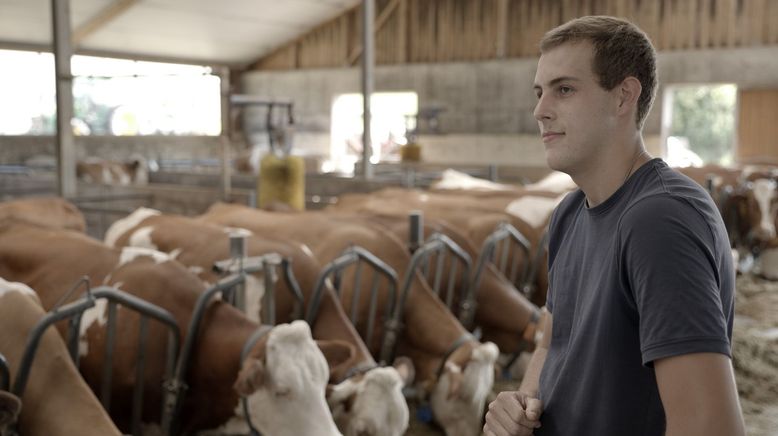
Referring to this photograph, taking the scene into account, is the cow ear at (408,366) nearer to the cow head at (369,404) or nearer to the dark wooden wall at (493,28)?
the cow head at (369,404)

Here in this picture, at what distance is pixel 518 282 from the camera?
629 centimetres

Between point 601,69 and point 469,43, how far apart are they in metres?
17.7

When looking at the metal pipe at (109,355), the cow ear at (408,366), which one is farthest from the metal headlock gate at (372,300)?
the metal pipe at (109,355)

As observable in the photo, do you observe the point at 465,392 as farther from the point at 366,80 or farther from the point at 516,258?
the point at 366,80

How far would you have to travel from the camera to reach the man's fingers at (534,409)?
1.51m

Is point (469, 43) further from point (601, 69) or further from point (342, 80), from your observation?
point (601, 69)

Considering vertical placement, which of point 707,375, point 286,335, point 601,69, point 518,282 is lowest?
point 518,282

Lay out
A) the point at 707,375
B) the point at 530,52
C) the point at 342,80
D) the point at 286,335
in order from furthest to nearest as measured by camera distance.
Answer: the point at 342,80, the point at 530,52, the point at 286,335, the point at 707,375

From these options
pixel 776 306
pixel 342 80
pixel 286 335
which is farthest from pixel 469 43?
pixel 286 335

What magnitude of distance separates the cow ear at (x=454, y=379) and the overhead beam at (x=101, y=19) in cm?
1445

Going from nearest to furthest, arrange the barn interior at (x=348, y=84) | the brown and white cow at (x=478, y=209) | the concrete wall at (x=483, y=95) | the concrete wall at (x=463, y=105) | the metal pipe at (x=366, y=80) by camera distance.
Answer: the brown and white cow at (x=478, y=209) < the metal pipe at (x=366, y=80) < the barn interior at (x=348, y=84) < the concrete wall at (x=463, y=105) < the concrete wall at (x=483, y=95)

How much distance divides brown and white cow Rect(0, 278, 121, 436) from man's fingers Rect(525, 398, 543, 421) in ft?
5.19

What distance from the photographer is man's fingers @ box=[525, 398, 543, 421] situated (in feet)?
4.95

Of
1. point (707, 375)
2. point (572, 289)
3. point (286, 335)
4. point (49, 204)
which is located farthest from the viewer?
point (49, 204)
